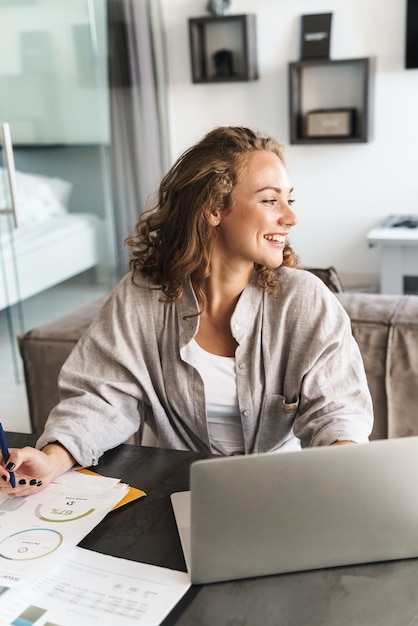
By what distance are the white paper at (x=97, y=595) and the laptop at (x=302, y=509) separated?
0.04 metres

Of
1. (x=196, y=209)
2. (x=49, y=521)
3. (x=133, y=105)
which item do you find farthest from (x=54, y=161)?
(x=49, y=521)

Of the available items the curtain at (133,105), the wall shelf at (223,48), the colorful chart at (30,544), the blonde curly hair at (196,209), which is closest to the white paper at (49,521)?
the colorful chart at (30,544)

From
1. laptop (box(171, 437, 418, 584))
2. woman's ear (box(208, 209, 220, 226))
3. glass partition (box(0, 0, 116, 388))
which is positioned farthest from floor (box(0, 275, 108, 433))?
laptop (box(171, 437, 418, 584))

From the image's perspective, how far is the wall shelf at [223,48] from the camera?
14.7ft

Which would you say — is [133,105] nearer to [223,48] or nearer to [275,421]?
[223,48]

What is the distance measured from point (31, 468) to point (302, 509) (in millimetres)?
477

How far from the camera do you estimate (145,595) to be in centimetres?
88

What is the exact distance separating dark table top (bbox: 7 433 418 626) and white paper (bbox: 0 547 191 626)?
19mm

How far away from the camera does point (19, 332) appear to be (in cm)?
341

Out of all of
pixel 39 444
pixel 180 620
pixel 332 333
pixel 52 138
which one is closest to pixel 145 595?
pixel 180 620

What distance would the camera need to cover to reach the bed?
10.7 feet

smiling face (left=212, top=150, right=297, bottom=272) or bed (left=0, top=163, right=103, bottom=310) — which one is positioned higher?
smiling face (left=212, top=150, right=297, bottom=272)

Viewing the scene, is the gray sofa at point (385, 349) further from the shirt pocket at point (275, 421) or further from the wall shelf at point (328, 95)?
the wall shelf at point (328, 95)

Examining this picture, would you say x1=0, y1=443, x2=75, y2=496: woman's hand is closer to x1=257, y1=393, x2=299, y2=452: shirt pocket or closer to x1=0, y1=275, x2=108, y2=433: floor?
x1=257, y1=393, x2=299, y2=452: shirt pocket
